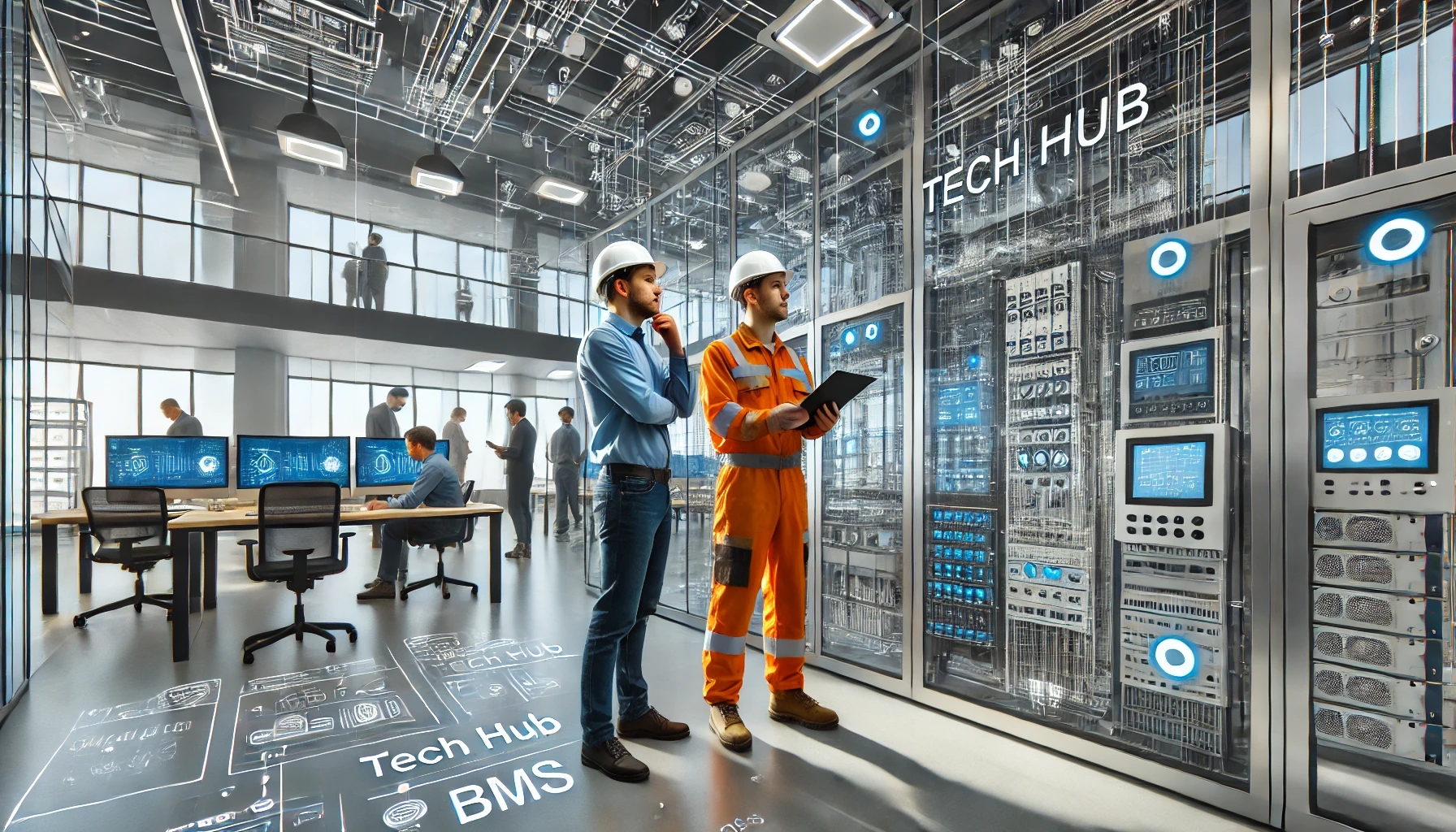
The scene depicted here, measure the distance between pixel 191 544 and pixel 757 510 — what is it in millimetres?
4650

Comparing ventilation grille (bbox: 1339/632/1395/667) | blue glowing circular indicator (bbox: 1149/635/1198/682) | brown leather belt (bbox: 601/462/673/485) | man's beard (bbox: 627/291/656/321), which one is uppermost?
man's beard (bbox: 627/291/656/321)

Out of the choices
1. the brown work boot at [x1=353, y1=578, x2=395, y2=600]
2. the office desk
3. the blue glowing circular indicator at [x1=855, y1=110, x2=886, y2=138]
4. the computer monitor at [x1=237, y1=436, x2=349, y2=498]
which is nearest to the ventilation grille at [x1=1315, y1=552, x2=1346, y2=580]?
the blue glowing circular indicator at [x1=855, y1=110, x2=886, y2=138]

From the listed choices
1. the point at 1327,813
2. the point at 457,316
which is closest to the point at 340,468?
the point at 457,316

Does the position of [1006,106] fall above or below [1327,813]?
above

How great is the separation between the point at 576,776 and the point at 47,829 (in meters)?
1.50

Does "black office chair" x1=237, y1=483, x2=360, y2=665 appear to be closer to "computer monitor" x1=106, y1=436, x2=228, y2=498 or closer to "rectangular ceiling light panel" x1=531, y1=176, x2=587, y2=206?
"computer monitor" x1=106, y1=436, x2=228, y2=498

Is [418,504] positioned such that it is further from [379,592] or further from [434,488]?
[379,592]

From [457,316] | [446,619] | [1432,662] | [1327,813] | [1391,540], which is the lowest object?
[446,619]

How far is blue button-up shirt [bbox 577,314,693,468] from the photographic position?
2152mm

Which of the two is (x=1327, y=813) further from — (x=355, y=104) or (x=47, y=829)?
(x=355, y=104)

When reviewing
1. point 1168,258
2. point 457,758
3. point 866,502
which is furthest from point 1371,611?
point 457,758

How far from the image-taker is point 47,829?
73.0 inches

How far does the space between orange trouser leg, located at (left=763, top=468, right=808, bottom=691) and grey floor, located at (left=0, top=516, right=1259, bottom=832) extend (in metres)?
0.25

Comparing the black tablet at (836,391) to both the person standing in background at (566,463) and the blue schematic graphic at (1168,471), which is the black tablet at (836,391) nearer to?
the blue schematic graphic at (1168,471)
